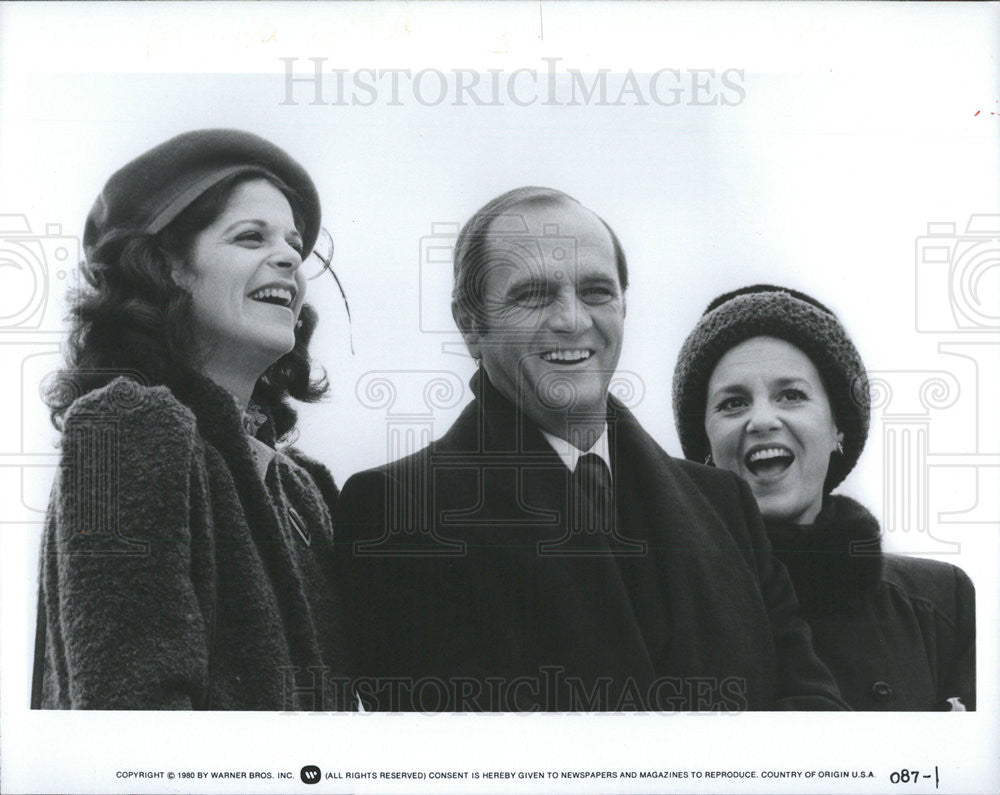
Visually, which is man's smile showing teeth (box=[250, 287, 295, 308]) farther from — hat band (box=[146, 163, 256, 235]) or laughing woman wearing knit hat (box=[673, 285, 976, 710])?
laughing woman wearing knit hat (box=[673, 285, 976, 710])

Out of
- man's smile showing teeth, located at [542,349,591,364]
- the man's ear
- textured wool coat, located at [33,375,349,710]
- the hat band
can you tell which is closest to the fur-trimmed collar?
man's smile showing teeth, located at [542,349,591,364]

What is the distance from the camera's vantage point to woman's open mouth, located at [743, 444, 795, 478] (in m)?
2.59

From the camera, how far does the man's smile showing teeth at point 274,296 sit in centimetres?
250

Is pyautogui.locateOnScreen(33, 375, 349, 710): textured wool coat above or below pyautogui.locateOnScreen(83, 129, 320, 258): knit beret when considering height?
below

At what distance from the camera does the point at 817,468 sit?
2615mm

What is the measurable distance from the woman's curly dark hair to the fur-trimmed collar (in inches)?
44.8

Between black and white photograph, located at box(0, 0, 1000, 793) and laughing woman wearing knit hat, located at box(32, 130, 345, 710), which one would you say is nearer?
laughing woman wearing knit hat, located at box(32, 130, 345, 710)

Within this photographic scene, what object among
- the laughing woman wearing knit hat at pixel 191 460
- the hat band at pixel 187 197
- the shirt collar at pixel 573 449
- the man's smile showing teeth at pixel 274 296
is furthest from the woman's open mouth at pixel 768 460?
the hat band at pixel 187 197

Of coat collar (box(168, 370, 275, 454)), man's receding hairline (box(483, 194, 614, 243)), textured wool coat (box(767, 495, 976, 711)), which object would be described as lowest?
textured wool coat (box(767, 495, 976, 711))

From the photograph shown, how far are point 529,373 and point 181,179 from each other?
35.2 inches

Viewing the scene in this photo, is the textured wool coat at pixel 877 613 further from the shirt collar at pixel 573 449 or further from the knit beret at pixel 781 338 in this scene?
the shirt collar at pixel 573 449

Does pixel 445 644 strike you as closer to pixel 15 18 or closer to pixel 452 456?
pixel 452 456

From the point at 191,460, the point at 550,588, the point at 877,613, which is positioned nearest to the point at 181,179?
the point at 191,460

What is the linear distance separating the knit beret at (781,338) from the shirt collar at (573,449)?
0.58ft
